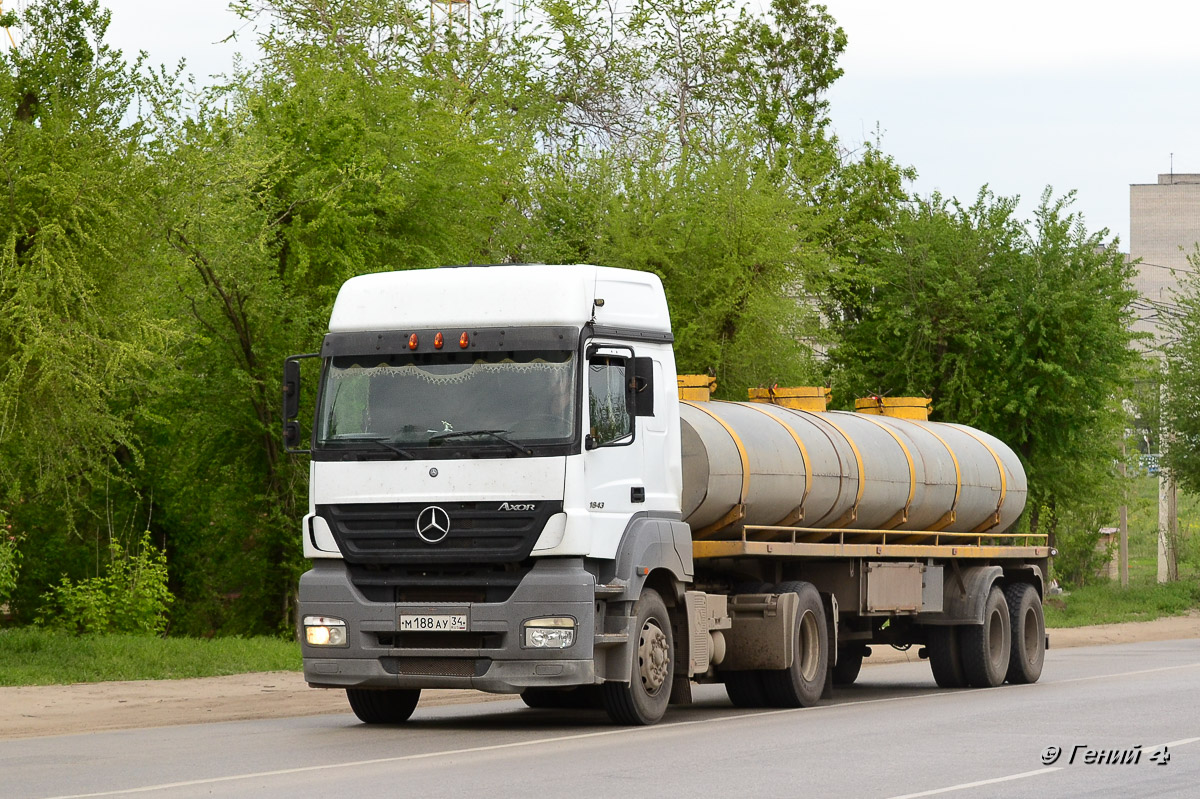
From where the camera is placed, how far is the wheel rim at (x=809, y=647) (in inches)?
677

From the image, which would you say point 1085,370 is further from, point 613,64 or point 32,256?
point 32,256

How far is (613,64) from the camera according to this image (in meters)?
45.0

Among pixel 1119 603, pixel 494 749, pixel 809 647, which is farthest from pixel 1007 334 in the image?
pixel 494 749

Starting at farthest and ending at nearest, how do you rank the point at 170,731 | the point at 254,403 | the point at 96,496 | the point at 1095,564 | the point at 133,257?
the point at 1095,564 → the point at 96,496 → the point at 254,403 → the point at 133,257 → the point at 170,731

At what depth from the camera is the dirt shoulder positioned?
648 inches

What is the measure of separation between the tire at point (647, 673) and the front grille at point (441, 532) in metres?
1.31

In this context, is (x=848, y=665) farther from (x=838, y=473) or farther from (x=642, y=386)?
(x=642, y=386)

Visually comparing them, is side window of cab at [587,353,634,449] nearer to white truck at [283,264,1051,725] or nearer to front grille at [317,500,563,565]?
white truck at [283,264,1051,725]

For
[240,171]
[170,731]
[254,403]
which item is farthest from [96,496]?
[170,731]

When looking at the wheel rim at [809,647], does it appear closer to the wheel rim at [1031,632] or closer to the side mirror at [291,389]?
the wheel rim at [1031,632]

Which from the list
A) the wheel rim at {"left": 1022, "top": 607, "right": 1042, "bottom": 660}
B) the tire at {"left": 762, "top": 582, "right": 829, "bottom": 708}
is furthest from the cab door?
the wheel rim at {"left": 1022, "top": 607, "right": 1042, "bottom": 660}

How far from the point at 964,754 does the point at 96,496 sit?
742 inches

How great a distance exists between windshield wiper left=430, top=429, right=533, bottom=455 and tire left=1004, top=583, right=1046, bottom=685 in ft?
33.3

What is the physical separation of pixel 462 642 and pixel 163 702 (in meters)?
5.94
